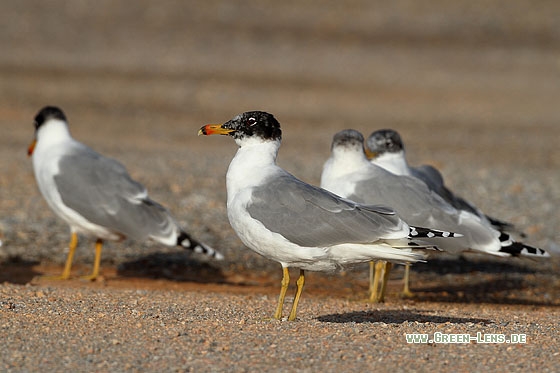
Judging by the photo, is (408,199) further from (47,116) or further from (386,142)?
(47,116)

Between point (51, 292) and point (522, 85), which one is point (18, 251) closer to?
point (51, 292)

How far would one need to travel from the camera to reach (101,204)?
9586mm

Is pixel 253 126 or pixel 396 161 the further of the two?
pixel 396 161

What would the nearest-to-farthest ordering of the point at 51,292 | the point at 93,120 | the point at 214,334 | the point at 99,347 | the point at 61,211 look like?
the point at 99,347 < the point at 214,334 < the point at 51,292 < the point at 61,211 < the point at 93,120

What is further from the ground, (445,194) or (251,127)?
(251,127)

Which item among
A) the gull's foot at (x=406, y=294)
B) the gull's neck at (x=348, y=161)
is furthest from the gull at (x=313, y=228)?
the gull's foot at (x=406, y=294)

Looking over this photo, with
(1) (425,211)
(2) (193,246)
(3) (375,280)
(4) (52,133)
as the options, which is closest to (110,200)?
(2) (193,246)

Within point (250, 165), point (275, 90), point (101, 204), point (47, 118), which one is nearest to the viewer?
point (250, 165)

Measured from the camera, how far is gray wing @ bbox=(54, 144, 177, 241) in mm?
9562

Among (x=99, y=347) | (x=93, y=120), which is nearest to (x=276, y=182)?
(x=99, y=347)

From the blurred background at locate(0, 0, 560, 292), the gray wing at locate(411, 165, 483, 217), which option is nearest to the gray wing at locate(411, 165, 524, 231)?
the gray wing at locate(411, 165, 483, 217)

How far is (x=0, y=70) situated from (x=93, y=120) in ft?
25.0

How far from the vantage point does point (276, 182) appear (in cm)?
665

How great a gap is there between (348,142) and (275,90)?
21161 mm
